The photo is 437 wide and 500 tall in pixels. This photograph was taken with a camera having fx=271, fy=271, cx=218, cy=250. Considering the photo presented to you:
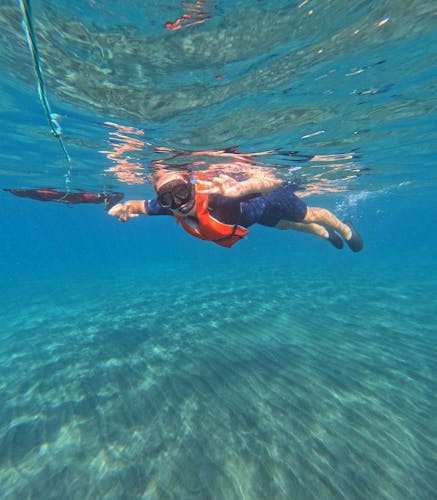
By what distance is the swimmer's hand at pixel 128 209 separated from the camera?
6.12m

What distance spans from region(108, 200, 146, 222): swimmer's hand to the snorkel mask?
6.34 ft

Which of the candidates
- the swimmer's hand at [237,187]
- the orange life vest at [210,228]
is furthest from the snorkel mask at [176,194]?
the swimmer's hand at [237,187]

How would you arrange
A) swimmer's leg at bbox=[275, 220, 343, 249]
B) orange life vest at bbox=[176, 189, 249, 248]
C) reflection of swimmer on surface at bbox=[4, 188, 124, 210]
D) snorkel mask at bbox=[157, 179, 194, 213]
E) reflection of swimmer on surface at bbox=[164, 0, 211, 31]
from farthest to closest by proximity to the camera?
swimmer's leg at bbox=[275, 220, 343, 249] → reflection of swimmer on surface at bbox=[4, 188, 124, 210] → reflection of swimmer on surface at bbox=[164, 0, 211, 31] → orange life vest at bbox=[176, 189, 249, 248] → snorkel mask at bbox=[157, 179, 194, 213]

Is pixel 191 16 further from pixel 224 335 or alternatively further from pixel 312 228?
pixel 224 335

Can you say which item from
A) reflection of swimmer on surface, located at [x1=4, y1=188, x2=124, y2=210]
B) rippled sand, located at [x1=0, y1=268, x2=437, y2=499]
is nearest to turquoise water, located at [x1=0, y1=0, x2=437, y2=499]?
rippled sand, located at [x1=0, y1=268, x2=437, y2=499]

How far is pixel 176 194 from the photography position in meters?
4.41

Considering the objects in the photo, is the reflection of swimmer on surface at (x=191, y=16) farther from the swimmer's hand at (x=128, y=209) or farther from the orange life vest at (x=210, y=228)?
the orange life vest at (x=210, y=228)

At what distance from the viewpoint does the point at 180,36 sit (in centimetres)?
639

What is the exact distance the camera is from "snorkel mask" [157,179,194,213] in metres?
4.34

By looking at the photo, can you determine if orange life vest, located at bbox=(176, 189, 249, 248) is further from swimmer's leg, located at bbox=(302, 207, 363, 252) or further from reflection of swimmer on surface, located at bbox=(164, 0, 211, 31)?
reflection of swimmer on surface, located at bbox=(164, 0, 211, 31)

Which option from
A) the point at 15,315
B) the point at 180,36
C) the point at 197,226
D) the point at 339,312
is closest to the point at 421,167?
the point at 339,312

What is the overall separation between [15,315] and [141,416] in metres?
15.9

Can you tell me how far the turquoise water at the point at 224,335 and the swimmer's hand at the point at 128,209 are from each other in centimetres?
398

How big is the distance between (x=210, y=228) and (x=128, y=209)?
8.16ft
